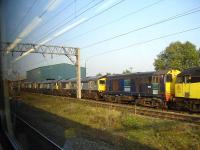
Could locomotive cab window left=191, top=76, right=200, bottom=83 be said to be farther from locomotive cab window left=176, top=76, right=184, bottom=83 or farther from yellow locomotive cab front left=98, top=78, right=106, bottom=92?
yellow locomotive cab front left=98, top=78, right=106, bottom=92

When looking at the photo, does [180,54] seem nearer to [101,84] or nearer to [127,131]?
[127,131]

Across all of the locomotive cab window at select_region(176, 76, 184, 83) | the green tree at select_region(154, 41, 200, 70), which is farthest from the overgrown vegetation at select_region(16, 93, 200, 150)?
the locomotive cab window at select_region(176, 76, 184, 83)

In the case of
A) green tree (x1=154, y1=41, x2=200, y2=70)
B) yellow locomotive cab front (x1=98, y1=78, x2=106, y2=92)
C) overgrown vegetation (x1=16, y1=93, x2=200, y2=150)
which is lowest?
overgrown vegetation (x1=16, y1=93, x2=200, y2=150)

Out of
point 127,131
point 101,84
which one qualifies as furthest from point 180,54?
point 101,84

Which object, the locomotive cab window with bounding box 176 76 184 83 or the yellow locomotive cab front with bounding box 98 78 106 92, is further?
the yellow locomotive cab front with bounding box 98 78 106 92

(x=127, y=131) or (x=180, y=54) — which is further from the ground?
(x=180, y=54)

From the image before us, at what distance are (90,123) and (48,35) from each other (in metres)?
3.86

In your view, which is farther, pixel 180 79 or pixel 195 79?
pixel 180 79

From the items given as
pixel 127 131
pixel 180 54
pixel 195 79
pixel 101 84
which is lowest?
pixel 127 131

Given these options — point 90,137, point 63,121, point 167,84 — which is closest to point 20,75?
point 63,121

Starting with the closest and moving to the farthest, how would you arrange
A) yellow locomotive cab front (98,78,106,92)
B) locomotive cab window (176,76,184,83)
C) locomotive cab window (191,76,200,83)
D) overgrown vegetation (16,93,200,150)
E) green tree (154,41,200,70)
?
1. green tree (154,41,200,70)
2. overgrown vegetation (16,93,200,150)
3. locomotive cab window (191,76,200,83)
4. locomotive cab window (176,76,184,83)
5. yellow locomotive cab front (98,78,106,92)

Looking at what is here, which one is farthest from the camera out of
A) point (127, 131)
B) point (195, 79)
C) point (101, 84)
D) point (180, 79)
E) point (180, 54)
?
point (101, 84)

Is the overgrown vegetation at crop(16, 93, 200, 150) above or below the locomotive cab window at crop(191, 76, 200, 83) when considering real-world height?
below

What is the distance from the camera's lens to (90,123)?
11.6 meters
